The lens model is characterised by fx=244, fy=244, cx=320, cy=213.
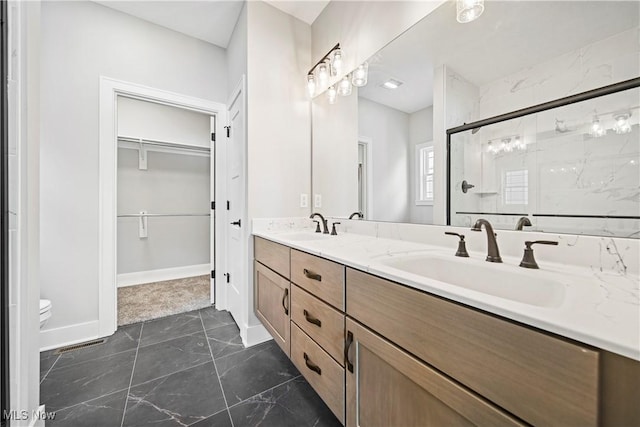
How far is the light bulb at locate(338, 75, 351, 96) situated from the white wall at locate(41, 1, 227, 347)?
1770 mm

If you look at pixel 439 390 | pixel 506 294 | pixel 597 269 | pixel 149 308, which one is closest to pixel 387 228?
pixel 506 294

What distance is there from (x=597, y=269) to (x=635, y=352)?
599mm

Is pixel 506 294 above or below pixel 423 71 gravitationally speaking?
below

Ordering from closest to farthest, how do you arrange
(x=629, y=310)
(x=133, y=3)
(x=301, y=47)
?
(x=629, y=310), (x=133, y=3), (x=301, y=47)

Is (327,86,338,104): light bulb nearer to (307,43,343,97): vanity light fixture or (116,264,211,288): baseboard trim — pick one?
(307,43,343,97): vanity light fixture

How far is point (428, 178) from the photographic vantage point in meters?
1.31

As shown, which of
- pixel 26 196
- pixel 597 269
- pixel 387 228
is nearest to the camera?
pixel 597 269

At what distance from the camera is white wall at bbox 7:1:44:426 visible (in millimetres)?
972

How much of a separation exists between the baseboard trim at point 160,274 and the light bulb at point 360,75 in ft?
11.4

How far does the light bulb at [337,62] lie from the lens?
179cm

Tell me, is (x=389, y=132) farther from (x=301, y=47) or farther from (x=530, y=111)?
(x=301, y=47)

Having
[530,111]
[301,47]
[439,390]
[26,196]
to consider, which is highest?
[301,47]

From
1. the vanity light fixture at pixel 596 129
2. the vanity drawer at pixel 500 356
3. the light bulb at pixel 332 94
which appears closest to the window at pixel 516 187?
the vanity light fixture at pixel 596 129

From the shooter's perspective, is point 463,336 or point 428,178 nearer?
point 463,336
